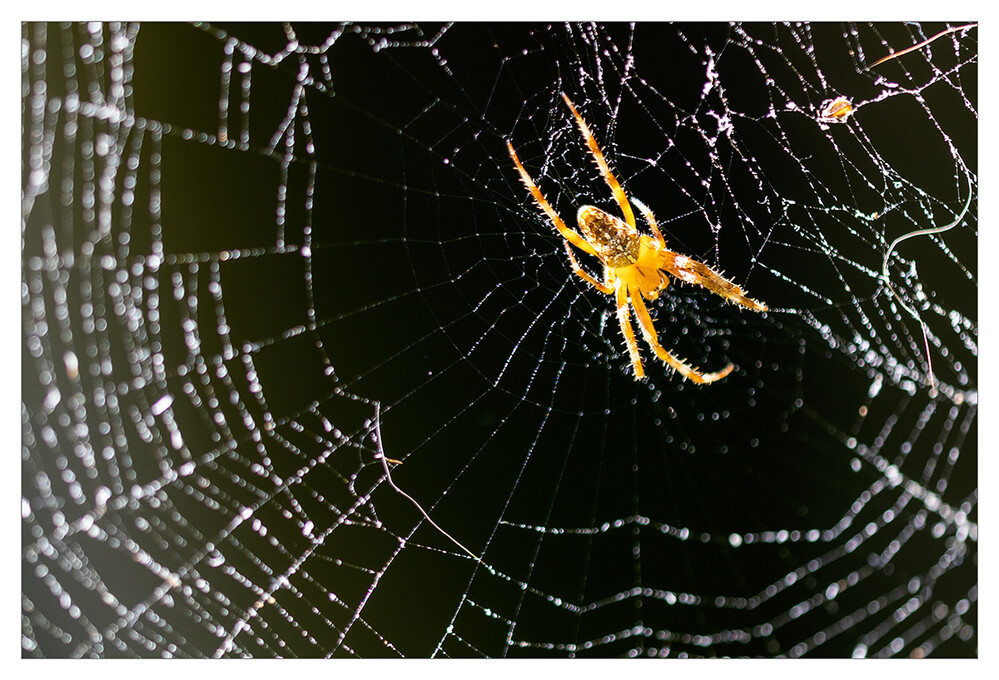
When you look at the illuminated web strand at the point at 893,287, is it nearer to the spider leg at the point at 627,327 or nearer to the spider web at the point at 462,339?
the spider web at the point at 462,339

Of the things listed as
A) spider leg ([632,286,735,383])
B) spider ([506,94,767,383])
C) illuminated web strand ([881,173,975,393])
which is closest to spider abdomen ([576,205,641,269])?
spider ([506,94,767,383])

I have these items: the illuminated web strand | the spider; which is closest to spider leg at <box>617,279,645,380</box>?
the spider

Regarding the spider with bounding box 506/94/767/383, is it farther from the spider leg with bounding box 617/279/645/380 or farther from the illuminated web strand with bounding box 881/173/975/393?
the illuminated web strand with bounding box 881/173/975/393

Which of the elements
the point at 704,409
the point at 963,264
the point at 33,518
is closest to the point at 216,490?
the point at 33,518

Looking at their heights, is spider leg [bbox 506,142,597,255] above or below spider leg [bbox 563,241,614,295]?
above

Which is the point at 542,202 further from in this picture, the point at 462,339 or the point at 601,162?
the point at 462,339

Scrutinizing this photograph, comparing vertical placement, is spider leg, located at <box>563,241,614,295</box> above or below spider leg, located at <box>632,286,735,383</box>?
above

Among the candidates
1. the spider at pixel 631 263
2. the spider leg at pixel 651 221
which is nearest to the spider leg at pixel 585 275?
the spider at pixel 631 263

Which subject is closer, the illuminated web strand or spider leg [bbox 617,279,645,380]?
the illuminated web strand

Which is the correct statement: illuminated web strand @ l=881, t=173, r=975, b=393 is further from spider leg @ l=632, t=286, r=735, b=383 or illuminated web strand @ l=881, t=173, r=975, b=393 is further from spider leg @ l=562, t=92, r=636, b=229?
spider leg @ l=562, t=92, r=636, b=229

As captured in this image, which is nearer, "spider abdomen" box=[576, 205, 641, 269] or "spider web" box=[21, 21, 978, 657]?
"spider web" box=[21, 21, 978, 657]
